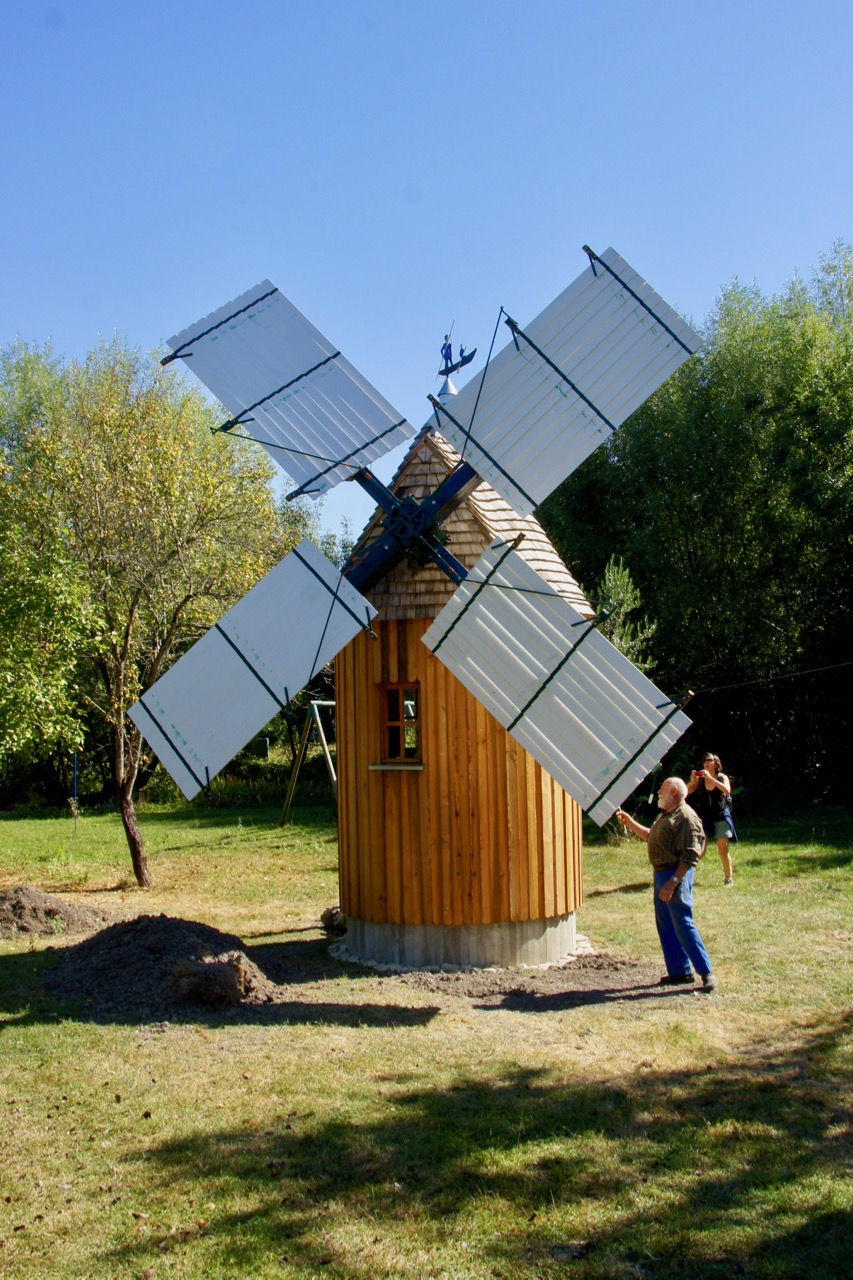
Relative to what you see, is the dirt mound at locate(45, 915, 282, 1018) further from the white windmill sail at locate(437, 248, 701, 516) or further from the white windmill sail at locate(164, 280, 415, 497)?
the white windmill sail at locate(437, 248, 701, 516)

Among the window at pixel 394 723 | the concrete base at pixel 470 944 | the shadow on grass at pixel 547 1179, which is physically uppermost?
the window at pixel 394 723

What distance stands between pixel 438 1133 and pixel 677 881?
10.7 ft

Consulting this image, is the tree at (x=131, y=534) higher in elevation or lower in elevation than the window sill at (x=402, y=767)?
higher

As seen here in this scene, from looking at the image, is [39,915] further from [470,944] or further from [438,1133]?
[438,1133]

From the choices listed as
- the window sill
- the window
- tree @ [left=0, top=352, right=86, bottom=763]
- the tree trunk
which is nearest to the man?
the window sill

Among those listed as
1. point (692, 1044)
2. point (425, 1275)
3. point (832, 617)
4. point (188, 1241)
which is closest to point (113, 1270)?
point (188, 1241)

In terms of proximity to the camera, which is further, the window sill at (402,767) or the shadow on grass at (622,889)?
the shadow on grass at (622,889)

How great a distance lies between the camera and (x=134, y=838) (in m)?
14.9

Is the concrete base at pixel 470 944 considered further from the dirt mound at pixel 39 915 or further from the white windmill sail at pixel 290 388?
the white windmill sail at pixel 290 388

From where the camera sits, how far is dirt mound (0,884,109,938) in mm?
11063

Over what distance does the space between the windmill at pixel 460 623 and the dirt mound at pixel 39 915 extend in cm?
361

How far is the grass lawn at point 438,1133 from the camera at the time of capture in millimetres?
4543

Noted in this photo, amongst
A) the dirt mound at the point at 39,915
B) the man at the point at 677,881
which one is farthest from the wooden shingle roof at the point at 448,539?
the dirt mound at the point at 39,915

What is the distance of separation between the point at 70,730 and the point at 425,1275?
10.0m
